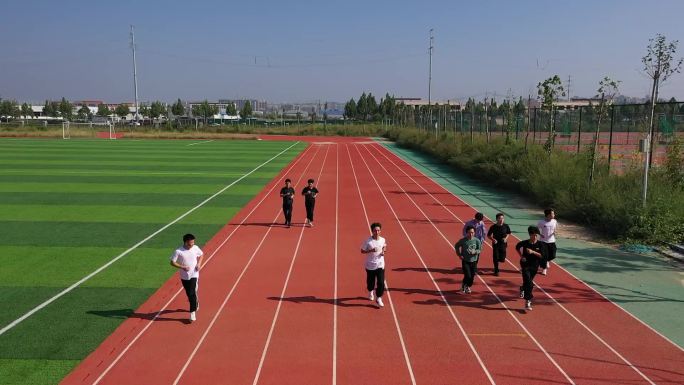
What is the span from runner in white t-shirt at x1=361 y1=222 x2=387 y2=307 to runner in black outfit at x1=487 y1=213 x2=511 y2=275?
296 cm

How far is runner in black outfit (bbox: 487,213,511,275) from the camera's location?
10.9m

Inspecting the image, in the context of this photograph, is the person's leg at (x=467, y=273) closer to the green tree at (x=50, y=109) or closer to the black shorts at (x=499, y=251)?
the black shorts at (x=499, y=251)

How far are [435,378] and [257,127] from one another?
77206mm

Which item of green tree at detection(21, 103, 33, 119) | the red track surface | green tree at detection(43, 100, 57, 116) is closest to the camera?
the red track surface

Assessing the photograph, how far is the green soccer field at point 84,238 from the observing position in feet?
26.0

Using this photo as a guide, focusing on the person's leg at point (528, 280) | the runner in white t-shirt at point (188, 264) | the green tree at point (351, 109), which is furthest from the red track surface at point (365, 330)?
the green tree at point (351, 109)

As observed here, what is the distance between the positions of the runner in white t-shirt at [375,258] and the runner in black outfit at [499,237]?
296cm

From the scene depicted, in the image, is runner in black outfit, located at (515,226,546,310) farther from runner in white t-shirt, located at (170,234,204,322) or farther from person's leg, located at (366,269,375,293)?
runner in white t-shirt, located at (170,234,204,322)

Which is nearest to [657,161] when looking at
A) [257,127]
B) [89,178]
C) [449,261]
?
[449,261]

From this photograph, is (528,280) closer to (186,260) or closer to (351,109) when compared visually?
(186,260)

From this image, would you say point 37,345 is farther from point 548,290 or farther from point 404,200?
point 404,200

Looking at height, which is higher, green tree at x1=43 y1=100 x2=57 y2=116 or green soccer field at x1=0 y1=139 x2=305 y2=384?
green tree at x1=43 y1=100 x2=57 y2=116

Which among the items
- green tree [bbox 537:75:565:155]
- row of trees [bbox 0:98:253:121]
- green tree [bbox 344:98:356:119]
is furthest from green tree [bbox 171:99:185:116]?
green tree [bbox 537:75:565:155]

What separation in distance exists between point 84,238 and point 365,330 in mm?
9119
